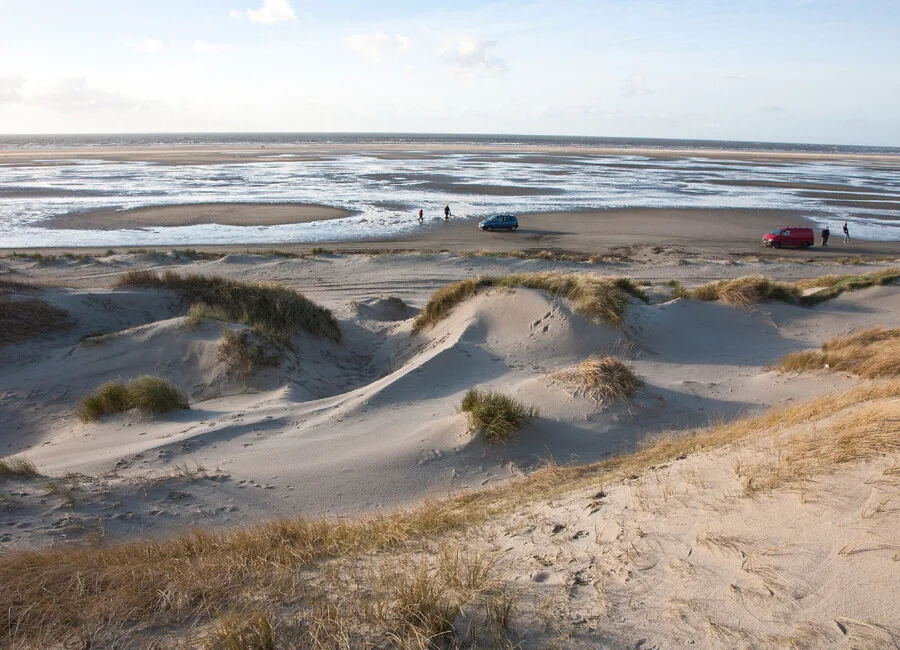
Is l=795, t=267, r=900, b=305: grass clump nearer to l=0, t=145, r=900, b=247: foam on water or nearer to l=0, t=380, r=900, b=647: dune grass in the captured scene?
l=0, t=380, r=900, b=647: dune grass

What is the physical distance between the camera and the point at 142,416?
32.0ft

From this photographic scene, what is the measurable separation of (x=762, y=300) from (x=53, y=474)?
16.1 meters

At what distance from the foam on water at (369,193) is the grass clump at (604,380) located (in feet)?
84.3

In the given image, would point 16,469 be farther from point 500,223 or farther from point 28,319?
point 500,223

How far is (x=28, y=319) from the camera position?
529 inches

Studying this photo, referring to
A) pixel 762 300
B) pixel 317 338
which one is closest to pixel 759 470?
pixel 317 338

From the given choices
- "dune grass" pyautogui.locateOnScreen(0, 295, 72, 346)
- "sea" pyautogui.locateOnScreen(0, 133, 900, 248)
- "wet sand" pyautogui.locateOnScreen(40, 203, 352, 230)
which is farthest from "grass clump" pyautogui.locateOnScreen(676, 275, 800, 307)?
"wet sand" pyautogui.locateOnScreen(40, 203, 352, 230)

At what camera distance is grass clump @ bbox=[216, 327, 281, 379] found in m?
11.8

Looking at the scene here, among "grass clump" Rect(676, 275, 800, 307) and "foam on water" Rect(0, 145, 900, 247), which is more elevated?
"foam on water" Rect(0, 145, 900, 247)

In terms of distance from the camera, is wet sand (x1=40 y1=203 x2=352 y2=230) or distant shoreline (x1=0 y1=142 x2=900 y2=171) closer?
wet sand (x1=40 y1=203 x2=352 y2=230)

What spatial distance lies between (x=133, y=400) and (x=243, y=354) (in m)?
2.45

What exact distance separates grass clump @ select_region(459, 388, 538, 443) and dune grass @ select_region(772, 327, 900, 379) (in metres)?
5.80

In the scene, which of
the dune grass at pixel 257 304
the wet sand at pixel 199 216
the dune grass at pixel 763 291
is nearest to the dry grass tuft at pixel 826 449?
the dune grass at pixel 763 291

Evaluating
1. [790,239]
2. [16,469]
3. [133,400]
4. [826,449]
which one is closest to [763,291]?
[826,449]
